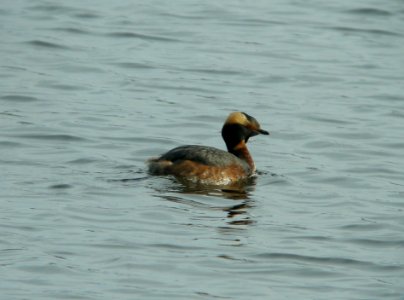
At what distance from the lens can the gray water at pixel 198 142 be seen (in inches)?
410

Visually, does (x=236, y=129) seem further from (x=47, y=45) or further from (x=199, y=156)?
(x=47, y=45)

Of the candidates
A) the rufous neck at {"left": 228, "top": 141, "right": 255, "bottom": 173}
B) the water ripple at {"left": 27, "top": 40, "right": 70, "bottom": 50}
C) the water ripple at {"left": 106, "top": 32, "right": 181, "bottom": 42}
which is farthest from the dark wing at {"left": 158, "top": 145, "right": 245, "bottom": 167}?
the water ripple at {"left": 106, "top": 32, "right": 181, "bottom": 42}

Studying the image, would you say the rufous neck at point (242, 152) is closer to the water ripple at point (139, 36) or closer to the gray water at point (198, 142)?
the gray water at point (198, 142)

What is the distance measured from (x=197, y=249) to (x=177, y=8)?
1632 centimetres

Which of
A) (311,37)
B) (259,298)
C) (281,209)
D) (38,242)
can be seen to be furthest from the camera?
(311,37)

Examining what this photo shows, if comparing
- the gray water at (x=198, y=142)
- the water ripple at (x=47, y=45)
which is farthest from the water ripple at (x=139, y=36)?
the water ripple at (x=47, y=45)

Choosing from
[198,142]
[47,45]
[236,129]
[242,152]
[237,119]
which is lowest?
[198,142]

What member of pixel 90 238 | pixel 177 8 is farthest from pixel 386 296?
pixel 177 8

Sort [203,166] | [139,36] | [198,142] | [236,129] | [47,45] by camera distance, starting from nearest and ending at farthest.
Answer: [203,166]
[236,129]
[198,142]
[47,45]
[139,36]

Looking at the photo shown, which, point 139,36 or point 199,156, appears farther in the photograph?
point 139,36

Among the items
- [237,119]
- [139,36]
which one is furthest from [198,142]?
[139,36]

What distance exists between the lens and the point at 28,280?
388 inches

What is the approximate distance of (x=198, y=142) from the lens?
16.3 m

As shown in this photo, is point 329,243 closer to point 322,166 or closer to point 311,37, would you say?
point 322,166
